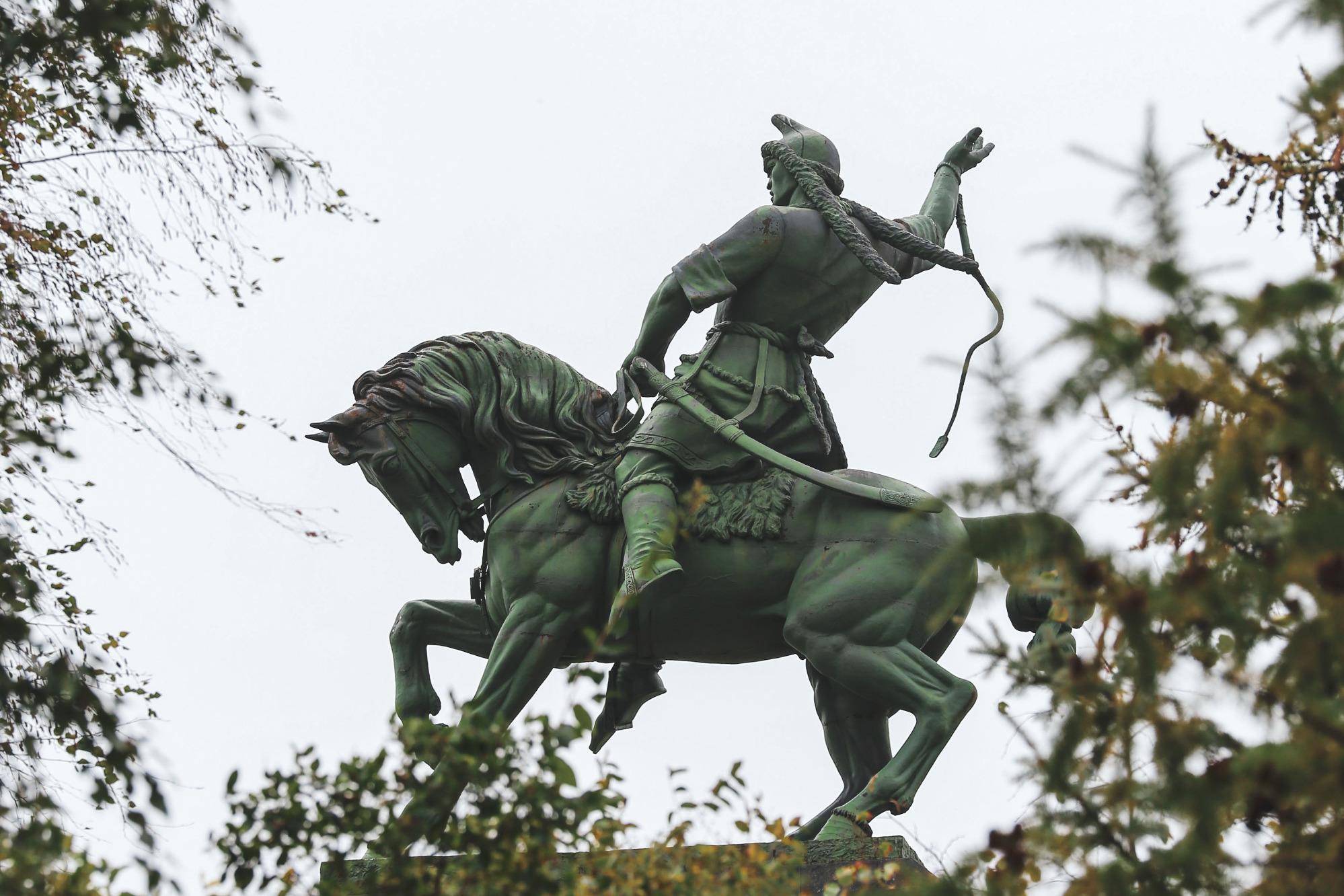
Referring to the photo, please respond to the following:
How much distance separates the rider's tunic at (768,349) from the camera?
8594 mm

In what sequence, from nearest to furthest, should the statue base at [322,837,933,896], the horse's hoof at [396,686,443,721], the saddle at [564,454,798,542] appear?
the statue base at [322,837,933,896], the saddle at [564,454,798,542], the horse's hoof at [396,686,443,721]

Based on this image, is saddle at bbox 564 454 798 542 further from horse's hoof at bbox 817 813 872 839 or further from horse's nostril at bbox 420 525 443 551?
horse's hoof at bbox 817 813 872 839

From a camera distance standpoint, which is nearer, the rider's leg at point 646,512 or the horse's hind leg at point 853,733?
the rider's leg at point 646,512

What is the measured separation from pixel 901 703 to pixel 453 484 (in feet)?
7.04

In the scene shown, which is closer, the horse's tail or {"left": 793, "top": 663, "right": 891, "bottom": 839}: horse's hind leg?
the horse's tail

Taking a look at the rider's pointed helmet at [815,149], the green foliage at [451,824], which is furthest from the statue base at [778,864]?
the rider's pointed helmet at [815,149]

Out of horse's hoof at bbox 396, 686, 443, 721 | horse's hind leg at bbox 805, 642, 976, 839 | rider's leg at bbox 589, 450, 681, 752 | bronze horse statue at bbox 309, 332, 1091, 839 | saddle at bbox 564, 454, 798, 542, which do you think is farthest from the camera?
horse's hoof at bbox 396, 686, 443, 721

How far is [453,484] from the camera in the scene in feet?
29.5

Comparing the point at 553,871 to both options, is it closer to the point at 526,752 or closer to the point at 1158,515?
the point at 526,752

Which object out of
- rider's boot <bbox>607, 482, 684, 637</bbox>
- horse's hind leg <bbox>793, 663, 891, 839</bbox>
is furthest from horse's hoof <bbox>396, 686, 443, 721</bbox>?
horse's hind leg <bbox>793, 663, 891, 839</bbox>

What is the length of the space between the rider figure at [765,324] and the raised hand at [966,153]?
21.8 inches

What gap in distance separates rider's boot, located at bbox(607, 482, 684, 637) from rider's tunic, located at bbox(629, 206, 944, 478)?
0.64ft

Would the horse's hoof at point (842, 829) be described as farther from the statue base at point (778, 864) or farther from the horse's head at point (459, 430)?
the horse's head at point (459, 430)

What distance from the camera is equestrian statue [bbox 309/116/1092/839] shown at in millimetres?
8219
